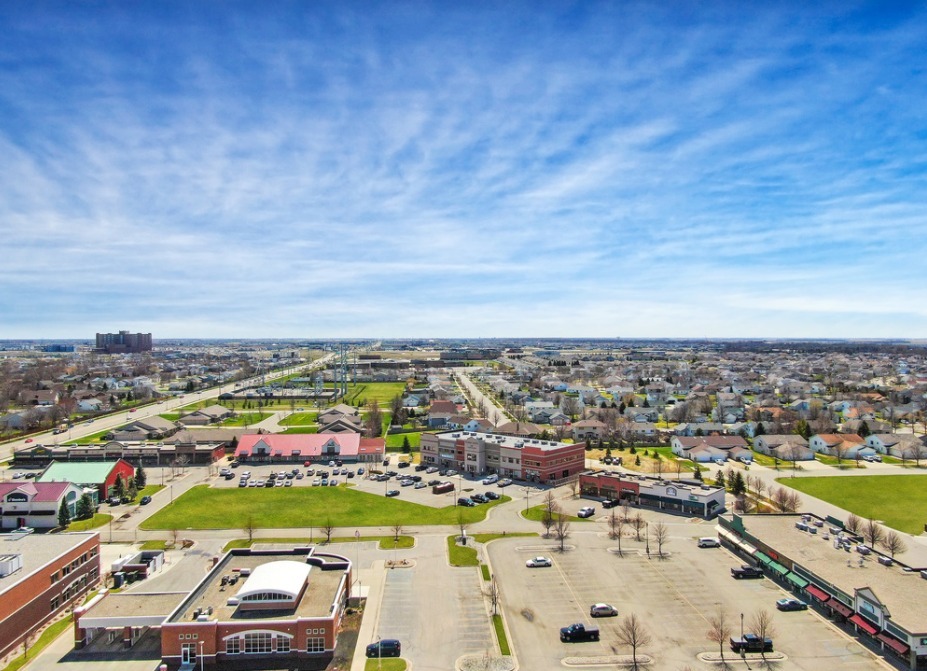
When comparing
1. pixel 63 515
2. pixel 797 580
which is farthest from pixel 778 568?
pixel 63 515

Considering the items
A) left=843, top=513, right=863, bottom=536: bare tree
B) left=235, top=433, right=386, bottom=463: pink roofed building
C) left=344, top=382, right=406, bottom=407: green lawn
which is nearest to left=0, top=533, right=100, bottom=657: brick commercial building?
left=235, top=433, right=386, bottom=463: pink roofed building

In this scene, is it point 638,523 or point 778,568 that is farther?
point 638,523

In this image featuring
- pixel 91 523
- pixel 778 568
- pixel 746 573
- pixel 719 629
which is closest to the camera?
pixel 719 629

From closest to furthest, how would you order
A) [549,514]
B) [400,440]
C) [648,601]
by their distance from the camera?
[648,601] < [549,514] < [400,440]

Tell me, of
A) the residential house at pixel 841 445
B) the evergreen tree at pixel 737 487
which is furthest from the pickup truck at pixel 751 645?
the residential house at pixel 841 445

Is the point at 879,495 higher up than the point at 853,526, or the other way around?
the point at 853,526

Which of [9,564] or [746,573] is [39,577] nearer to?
[9,564]

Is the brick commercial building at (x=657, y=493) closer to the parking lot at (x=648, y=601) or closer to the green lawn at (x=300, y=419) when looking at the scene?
the parking lot at (x=648, y=601)

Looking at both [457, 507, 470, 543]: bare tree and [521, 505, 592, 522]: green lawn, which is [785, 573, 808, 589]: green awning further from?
[457, 507, 470, 543]: bare tree
